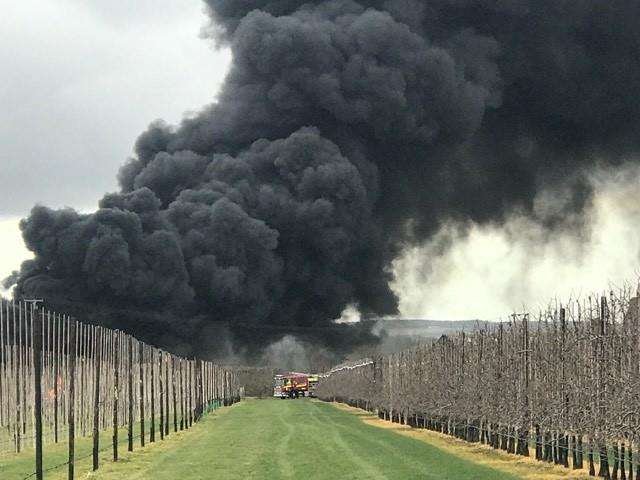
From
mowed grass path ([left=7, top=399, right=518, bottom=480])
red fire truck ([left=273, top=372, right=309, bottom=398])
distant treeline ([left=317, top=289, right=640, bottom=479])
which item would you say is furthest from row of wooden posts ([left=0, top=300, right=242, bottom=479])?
red fire truck ([left=273, top=372, right=309, bottom=398])

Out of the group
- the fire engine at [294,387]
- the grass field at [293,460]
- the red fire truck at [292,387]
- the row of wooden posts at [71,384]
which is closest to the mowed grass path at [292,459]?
the grass field at [293,460]

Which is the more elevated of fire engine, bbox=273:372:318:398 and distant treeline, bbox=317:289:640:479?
distant treeline, bbox=317:289:640:479

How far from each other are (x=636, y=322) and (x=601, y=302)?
5.85ft

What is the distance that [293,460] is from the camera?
28109 millimetres

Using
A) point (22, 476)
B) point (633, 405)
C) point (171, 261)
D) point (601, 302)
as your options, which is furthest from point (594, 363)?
point (171, 261)

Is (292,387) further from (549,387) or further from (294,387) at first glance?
(549,387)

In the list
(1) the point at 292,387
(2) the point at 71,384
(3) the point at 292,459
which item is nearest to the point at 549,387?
(3) the point at 292,459

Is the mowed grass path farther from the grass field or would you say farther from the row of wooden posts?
the row of wooden posts

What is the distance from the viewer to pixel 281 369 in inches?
6260

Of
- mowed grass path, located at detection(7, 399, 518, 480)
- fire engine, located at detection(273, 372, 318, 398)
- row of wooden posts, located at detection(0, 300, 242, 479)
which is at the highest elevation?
row of wooden posts, located at detection(0, 300, 242, 479)

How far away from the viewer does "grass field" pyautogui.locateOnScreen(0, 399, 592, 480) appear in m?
24.6

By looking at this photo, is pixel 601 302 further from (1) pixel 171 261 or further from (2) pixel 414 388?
(1) pixel 171 261

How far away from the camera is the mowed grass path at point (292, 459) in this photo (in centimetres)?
2452

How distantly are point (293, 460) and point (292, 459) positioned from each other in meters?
0.36
